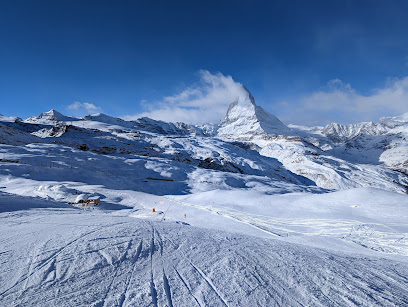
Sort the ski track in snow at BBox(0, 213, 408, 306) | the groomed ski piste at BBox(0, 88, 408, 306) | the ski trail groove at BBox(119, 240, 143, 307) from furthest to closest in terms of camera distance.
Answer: the groomed ski piste at BBox(0, 88, 408, 306), the ski track in snow at BBox(0, 213, 408, 306), the ski trail groove at BBox(119, 240, 143, 307)

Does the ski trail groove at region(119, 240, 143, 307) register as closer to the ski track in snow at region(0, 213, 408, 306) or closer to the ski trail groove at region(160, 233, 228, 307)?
the ski track in snow at region(0, 213, 408, 306)

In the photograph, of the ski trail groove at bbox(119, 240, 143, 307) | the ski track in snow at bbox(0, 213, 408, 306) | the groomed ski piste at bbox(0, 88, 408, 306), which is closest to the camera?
the ski trail groove at bbox(119, 240, 143, 307)

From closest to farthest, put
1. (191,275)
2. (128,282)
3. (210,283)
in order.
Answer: (128,282) → (210,283) → (191,275)

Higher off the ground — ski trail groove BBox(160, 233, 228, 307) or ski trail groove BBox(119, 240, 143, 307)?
ski trail groove BBox(119, 240, 143, 307)

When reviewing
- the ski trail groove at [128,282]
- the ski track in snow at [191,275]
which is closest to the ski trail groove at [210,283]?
the ski track in snow at [191,275]

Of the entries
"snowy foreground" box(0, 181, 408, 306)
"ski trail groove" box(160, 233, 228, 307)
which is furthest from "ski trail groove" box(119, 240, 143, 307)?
"ski trail groove" box(160, 233, 228, 307)

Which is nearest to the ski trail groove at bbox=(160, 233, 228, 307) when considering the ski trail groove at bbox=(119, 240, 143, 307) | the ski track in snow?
the ski track in snow

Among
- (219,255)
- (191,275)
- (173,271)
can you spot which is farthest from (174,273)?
(219,255)

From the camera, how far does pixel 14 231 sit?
475 centimetres

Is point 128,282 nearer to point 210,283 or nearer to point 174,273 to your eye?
point 174,273

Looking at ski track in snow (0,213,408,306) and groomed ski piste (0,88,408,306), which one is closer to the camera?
ski track in snow (0,213,408,306)

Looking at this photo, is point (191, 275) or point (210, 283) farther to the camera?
point (191, 275)

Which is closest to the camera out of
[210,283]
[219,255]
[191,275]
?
[210,283]

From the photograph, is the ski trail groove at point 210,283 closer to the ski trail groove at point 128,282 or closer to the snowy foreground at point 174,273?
the snowy foreground at point 174,273
